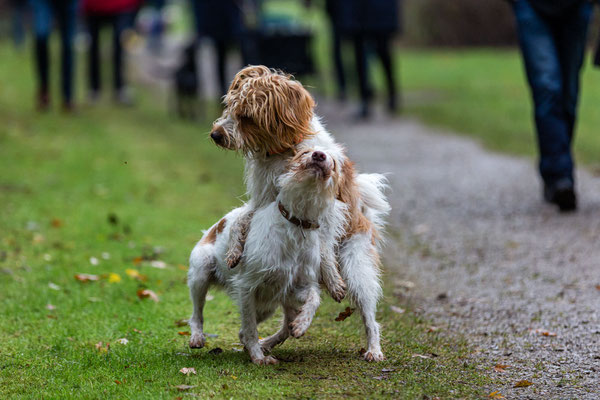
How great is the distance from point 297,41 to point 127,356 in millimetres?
10368

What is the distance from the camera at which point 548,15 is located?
7.46 m

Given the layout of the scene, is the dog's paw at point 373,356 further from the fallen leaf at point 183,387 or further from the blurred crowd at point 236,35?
the blurred crowd at point 236,35

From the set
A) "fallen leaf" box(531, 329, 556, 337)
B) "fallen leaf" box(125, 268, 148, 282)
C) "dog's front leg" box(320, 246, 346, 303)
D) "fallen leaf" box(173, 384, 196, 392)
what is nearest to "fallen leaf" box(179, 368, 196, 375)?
"fallen leaf" box(173, 384, 196, 392)

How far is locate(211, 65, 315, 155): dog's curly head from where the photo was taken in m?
4.10

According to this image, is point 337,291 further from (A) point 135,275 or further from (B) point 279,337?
(A) point 135,275

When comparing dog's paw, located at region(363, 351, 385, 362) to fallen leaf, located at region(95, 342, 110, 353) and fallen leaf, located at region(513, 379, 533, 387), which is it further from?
fallen leaf, located at region(95, 342, 110, 353)

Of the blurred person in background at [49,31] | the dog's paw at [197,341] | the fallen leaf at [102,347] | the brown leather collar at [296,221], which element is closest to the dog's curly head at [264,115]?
the brown leather collar at [296,221]

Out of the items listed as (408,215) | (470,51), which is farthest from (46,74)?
(470,51)

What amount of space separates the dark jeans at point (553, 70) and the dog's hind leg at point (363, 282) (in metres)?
3.47

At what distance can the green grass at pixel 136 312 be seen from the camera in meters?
4.02

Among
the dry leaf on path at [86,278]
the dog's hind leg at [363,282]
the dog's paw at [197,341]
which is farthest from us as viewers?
the dry leaf on path at [86,278]

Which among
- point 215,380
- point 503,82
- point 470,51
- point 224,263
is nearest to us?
point 215,380

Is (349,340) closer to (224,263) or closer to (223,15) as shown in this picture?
(224,263)

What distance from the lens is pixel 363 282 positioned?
4371 millimetres
